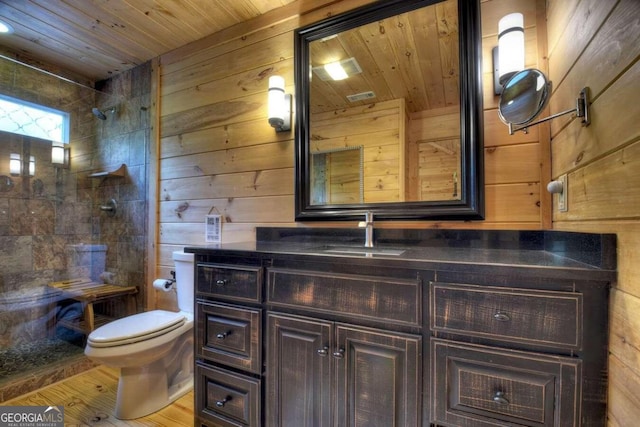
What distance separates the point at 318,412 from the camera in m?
1.01

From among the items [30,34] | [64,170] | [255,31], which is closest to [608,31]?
[255,31]

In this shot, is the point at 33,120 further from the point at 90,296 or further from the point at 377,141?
the point at 377,141

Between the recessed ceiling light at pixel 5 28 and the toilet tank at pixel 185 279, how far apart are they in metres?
1.89

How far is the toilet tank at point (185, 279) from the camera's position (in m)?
1.75

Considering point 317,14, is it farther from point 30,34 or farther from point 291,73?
point 30,34

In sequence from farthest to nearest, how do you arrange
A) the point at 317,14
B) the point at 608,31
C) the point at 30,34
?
the point at 30,34 < the point at 317,14 < the point at 608,31

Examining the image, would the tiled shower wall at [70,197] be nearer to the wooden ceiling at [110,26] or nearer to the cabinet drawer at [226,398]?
the wooden ceiling at [110,26]

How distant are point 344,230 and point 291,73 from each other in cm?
97

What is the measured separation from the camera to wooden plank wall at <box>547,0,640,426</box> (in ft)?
1.99

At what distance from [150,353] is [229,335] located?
62 centimetres

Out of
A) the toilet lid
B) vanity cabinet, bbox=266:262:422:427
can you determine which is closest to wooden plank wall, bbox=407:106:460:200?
vanity cabinet, bbox=266:262:422:427

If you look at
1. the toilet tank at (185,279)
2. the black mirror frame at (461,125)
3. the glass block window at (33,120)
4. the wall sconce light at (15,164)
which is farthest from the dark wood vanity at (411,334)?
the glass block window at (33,120)

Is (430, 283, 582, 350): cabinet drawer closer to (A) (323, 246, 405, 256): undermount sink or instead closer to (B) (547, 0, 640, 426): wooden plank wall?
(B) (547, 0, 640, 426): wooden plank wall

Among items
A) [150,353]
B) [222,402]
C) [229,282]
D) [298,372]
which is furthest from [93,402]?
[298,372]
